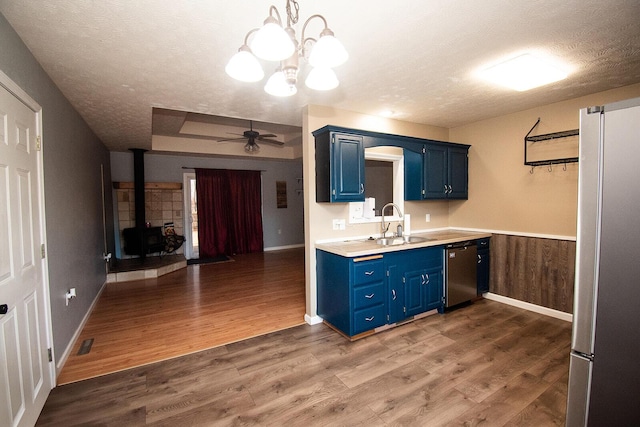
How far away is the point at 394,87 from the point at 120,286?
5.12 metres

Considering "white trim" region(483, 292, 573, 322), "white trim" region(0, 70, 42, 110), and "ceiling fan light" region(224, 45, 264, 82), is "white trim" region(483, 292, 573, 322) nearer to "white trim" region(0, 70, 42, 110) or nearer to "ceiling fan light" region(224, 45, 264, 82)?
"ceiling fan light" region(224, 45, 264, 82)

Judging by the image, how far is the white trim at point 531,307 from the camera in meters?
3.17

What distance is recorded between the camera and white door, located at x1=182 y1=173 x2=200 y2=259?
6.78 m

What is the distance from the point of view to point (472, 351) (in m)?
2.55

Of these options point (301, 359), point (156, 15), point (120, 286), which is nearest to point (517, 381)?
point (301, 359)

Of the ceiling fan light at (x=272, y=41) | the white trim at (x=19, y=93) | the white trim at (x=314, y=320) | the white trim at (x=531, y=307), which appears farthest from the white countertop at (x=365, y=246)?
the white trim at (x=19, y=93)

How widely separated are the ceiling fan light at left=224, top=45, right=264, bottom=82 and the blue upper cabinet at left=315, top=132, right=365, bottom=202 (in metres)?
1.61

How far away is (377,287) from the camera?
2.87 m

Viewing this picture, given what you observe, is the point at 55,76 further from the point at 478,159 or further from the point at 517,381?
the point at 478,159

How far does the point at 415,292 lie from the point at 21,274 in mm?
3243

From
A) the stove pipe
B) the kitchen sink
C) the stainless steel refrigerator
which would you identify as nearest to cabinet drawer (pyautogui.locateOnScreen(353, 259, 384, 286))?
the kitchen sink

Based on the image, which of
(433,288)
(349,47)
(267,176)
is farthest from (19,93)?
(267,176)

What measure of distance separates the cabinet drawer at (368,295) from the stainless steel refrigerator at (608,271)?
1.70 metres

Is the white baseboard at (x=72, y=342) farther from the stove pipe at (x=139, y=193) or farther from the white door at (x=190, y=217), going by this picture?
the white door at (x=190, y=217)
